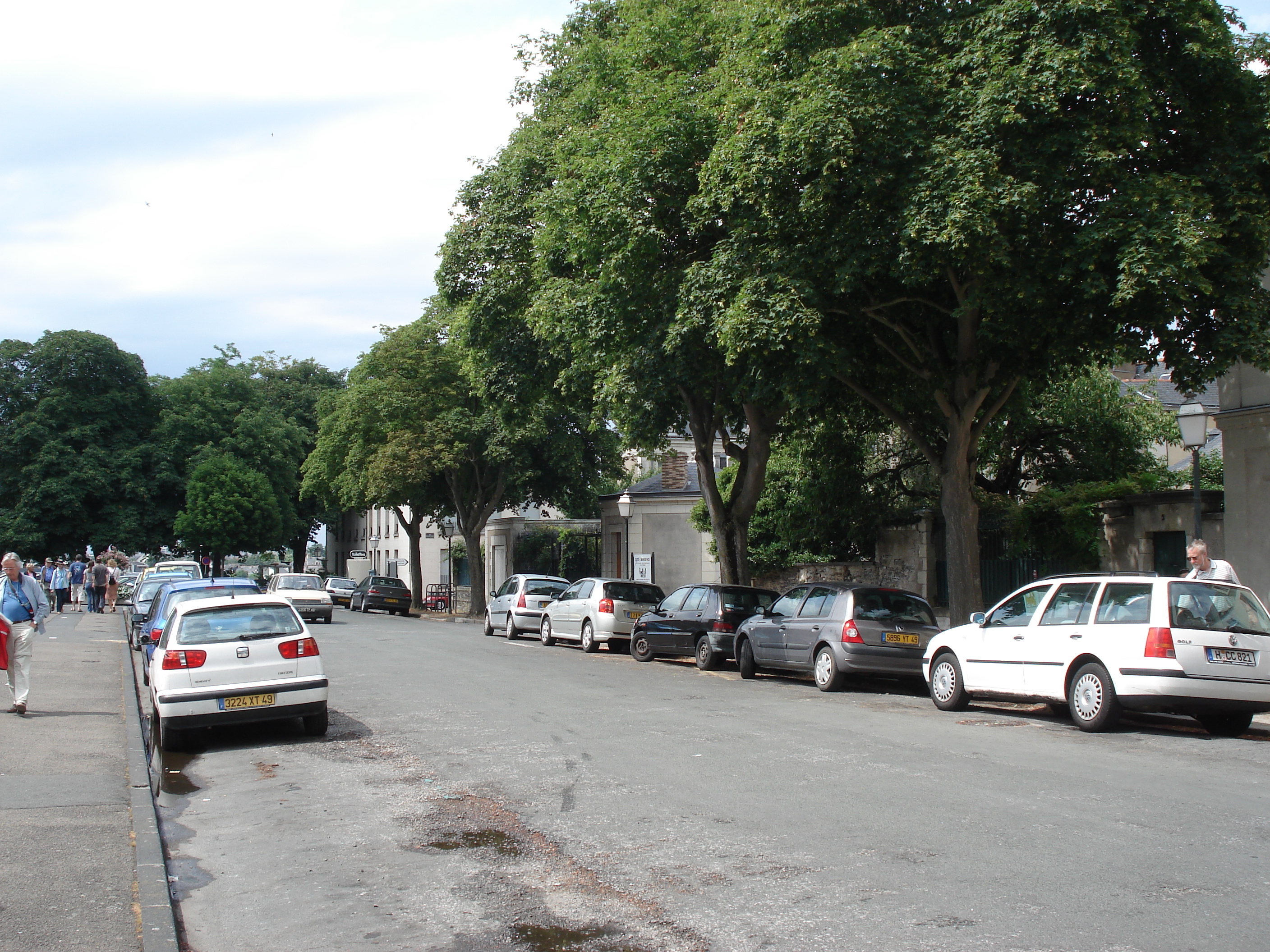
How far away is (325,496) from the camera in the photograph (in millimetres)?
53531

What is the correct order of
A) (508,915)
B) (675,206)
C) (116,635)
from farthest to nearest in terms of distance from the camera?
(116,635)
(675,206)
(508,915)

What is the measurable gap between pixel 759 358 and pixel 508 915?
12.2m

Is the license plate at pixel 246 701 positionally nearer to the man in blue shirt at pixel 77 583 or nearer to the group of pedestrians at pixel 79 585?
the group of pedestrians at pixel 79 585

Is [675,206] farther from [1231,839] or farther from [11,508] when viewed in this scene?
[11,508]

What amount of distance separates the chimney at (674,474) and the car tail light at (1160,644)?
29767 millimetres

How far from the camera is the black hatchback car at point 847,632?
15.5m

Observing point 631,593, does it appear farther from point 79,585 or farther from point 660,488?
point 79,585

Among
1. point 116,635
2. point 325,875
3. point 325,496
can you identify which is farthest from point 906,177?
point 325,496

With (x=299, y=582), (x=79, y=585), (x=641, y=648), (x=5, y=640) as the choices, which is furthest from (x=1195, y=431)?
(x=79, y=585)

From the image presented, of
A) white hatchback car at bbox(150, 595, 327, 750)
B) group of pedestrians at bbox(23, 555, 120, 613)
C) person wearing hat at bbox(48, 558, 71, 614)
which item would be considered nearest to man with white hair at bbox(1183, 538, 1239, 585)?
white hatchback car at bbox(150, 595, 327, 750)

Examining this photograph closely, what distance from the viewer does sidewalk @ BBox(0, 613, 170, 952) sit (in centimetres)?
548

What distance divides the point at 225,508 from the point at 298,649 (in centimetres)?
5094

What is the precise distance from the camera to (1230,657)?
10977mm

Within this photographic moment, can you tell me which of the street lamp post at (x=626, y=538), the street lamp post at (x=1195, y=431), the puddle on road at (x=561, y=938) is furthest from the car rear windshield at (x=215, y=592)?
the street lamp post at (x=626, y=538)
